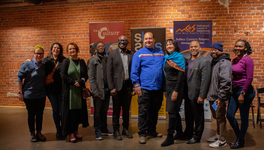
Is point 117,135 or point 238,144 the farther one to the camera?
point 117,135

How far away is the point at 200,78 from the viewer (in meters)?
2.96

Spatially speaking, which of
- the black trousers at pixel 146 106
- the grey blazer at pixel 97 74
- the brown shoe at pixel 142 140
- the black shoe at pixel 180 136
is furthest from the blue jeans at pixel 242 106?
the grey blazer at pixel 97 74

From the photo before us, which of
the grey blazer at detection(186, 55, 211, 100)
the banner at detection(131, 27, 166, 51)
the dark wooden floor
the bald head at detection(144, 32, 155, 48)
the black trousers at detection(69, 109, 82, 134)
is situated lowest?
the dark wooden floor

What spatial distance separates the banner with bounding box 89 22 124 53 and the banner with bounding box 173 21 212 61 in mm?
1453

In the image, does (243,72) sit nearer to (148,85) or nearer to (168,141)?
(148,85)

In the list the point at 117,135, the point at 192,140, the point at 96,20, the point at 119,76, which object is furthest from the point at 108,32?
the point at 192,140

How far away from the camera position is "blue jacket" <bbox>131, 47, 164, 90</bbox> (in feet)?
10.0

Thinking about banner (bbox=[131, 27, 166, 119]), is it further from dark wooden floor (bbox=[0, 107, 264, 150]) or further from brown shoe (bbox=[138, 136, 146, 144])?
brown shoe (bbox=[138, 136, 146, 144])

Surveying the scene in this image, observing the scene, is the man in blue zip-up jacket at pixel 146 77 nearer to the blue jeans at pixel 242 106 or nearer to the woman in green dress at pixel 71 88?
the woman in green dress at pixel 71 88

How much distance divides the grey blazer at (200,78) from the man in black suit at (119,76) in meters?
1.06

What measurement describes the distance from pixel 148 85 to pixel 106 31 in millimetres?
2479

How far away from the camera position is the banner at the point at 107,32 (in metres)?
4.93

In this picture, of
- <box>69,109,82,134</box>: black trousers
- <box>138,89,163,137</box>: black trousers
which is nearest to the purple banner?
<box>138,89,163,137</box>: black trousers

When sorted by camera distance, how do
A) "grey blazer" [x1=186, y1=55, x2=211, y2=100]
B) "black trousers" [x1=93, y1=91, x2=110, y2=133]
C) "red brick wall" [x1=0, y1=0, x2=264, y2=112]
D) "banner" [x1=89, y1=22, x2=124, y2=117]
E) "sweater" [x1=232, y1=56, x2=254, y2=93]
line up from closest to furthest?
1. "sweater" [x1=232, y1=56, x2=254, y2=93]
2. "grey blazer" [x1=186, y1=55, x2=211, y2=100]
3. "black trousers" [x1=93, y1=91, x2=110, y2=133]
4. "banner" [x1=89, y1=22, x2=124, y2=117]
5. "red brick wall" [x1=0, y1=0, x2=264, y2=112]
